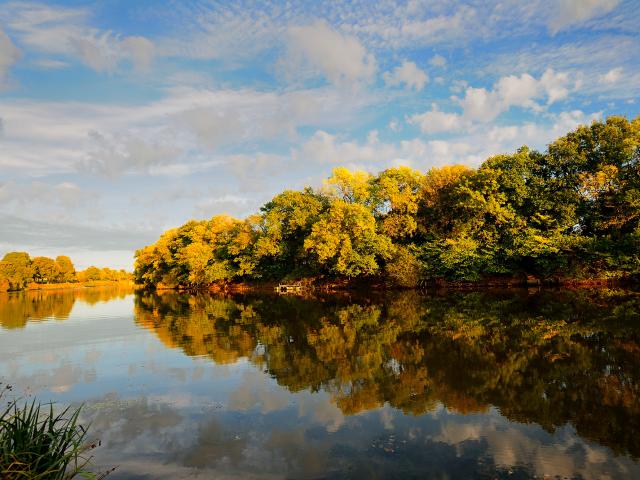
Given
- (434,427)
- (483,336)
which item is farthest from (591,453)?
(483,336)

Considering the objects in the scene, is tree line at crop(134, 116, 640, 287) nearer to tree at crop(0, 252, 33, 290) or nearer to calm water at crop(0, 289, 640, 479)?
calm water at crop(0, 289, 640, 479)

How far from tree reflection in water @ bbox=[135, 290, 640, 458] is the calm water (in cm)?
6

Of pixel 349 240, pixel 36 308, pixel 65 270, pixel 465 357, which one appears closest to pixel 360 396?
pixel 465 357

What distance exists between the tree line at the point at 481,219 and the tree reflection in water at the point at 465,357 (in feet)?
48.9

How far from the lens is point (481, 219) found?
45219 mm

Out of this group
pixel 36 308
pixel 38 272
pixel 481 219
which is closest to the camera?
pixel 36 308

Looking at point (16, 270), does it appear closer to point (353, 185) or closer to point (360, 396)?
point (353, 185)

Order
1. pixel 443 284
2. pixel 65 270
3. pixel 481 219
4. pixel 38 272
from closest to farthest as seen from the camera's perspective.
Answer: pixel 481 219, pixel 443 284, pixel 38 272, pixel 65 270

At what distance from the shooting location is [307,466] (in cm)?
721

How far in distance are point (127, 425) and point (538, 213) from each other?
4318 cm

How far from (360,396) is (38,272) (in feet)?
458

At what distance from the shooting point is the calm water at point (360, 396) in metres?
7.32

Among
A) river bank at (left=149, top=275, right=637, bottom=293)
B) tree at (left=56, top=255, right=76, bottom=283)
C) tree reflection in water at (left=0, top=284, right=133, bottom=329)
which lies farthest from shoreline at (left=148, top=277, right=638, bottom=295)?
tree at (left=56, top=255, right=76, bottom=283)

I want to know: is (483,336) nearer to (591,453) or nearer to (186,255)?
(591,453)
